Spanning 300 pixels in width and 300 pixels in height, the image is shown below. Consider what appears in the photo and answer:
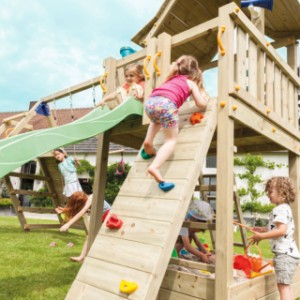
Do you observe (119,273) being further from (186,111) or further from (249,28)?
(249,28)

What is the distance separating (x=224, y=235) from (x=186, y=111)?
1.36 metres

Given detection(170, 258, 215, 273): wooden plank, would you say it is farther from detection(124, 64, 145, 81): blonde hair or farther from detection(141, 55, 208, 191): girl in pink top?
detection(124, 64, 145, 81): blonde hair

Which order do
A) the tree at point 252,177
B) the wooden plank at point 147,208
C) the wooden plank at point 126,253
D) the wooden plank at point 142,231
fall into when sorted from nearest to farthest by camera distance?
1. the wooden plank at point 126,253
2. the wooden plank at point 142,231
3. the wooden plank at point 147,208
4. the tree at point 252,177

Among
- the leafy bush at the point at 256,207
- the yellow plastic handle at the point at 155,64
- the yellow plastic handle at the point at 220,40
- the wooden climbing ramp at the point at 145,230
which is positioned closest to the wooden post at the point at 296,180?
the wooden climbing ramp at the point at 145,230

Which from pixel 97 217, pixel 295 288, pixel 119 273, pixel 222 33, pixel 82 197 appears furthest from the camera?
pixel 82 197

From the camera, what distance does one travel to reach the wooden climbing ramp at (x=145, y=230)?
2398 mm

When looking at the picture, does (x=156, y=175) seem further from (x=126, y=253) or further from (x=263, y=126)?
(x=263, y=126)

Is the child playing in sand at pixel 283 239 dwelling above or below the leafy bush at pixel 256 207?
above

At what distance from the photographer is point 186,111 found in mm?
3521

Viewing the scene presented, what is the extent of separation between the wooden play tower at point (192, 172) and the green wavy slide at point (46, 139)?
1.59ft

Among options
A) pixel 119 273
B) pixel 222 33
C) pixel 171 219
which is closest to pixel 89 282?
pixel 119 273

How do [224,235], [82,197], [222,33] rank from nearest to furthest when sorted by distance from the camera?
[224,235] < [222,33] < [82,197]

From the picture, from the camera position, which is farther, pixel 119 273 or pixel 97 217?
pixel 97 217

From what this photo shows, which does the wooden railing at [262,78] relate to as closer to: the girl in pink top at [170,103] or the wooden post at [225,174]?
the wooden post at [225,174]
